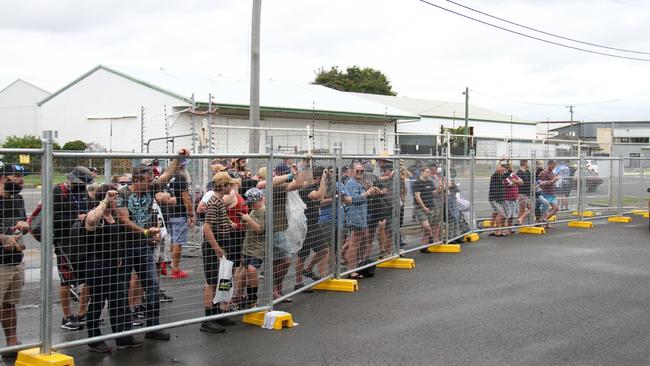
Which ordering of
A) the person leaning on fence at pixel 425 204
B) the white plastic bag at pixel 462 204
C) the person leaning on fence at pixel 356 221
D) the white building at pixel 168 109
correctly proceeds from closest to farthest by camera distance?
the person leaning on fence at pixel 356 221, the person leaning on fence at pixel 425 204, the white plastic bag at pixel 462 204, the white building at pixel 168 109

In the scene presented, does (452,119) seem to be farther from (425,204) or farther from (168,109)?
(425,204)

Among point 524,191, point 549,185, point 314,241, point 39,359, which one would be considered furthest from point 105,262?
point 549,185

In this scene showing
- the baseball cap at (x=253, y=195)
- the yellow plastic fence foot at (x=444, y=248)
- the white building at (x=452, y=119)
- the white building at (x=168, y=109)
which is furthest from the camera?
the white building at (x=452, y=119)

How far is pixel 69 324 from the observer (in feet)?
20.5

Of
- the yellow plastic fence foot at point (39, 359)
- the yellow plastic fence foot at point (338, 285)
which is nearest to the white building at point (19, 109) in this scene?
the yellow plastic fence foot at point (338, 285)

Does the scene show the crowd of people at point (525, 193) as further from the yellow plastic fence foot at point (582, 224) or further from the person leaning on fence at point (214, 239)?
the person leaning on fence at point (214, 239)

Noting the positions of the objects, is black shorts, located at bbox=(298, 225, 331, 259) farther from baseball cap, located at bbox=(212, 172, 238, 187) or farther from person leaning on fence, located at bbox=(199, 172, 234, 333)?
baseball cap, located at bbox=(212, 172, 238, 187)

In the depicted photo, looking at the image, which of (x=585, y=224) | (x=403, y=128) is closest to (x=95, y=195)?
(x=585, y=224)

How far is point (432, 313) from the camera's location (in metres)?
7.83

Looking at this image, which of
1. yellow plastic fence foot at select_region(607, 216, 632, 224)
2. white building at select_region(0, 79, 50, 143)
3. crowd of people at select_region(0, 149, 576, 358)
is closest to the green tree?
white building at select_region(0, 79, 50, 143)

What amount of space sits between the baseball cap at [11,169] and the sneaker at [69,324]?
1.55 meters

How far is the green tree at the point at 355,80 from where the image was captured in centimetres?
7838

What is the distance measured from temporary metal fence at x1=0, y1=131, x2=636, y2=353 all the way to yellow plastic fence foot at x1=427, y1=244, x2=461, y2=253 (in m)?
0.16

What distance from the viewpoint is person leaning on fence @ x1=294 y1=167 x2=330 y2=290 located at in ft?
27.5
